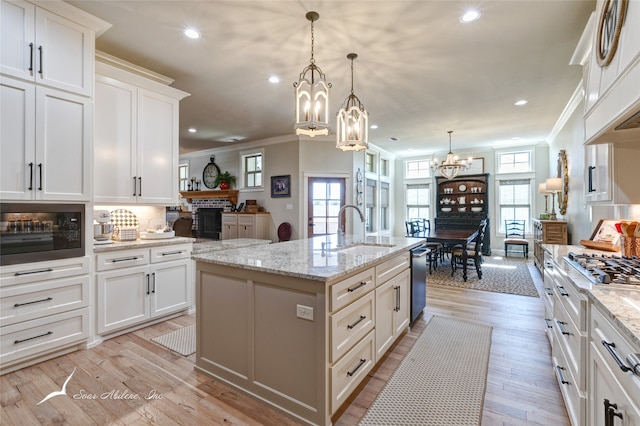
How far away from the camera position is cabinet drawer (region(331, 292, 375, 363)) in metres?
1.75

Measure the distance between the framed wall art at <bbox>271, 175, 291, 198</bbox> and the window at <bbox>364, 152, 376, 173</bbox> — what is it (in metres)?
2.12

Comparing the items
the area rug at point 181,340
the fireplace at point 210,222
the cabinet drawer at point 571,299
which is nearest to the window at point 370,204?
the fireplace at point 210,222

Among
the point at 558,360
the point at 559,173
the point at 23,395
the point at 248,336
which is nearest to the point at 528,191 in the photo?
the point at 559,173

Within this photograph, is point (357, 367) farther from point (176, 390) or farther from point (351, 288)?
point (176, 390)

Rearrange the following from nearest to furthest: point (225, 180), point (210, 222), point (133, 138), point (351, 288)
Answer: point (351, 288)
point (133, 138)
point (225, 180)
point (210, 222)

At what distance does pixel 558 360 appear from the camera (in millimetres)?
2090

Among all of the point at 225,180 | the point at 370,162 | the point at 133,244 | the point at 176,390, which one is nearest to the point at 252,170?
the point at 225,180

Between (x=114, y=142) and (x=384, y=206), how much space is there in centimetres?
708

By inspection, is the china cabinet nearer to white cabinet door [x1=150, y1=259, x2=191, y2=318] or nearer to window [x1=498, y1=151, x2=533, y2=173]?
window [x1=498, y1=151, x2=533, y2=173]

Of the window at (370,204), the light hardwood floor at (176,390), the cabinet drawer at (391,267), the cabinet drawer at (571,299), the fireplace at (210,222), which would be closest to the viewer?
the cabinet drawer at (571,299)

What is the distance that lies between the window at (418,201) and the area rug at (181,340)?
7482 mm

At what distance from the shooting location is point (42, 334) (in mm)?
2383

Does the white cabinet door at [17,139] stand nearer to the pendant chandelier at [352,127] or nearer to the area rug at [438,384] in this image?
the pendant chandelier at [352,127]

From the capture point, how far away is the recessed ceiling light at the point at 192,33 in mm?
2744
